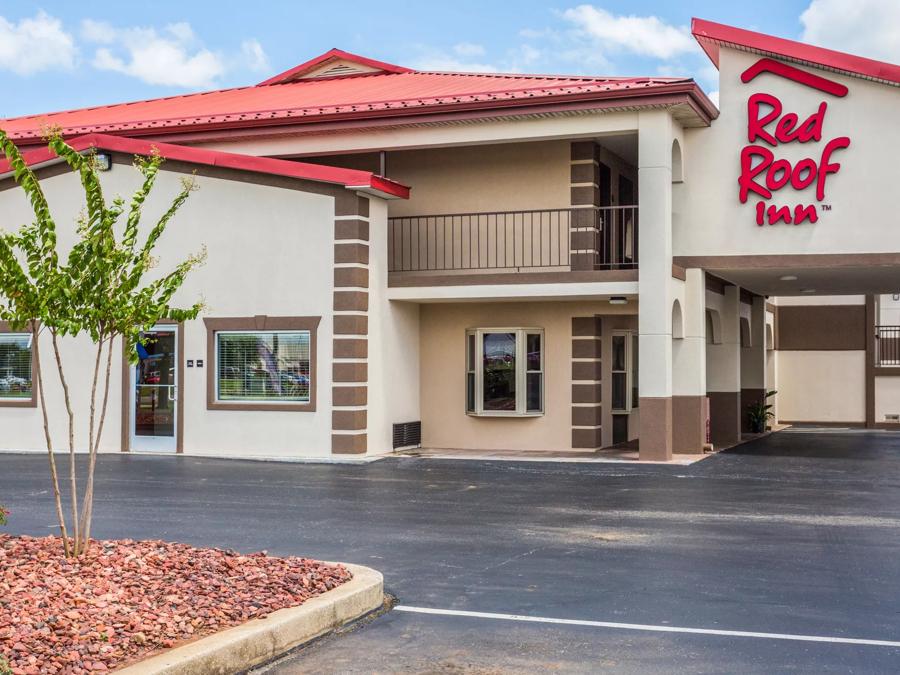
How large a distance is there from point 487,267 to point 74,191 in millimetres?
7729

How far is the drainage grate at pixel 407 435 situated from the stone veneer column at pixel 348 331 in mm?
1546

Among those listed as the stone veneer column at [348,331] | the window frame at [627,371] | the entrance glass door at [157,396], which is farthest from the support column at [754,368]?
the entrance glass door at [157,396]

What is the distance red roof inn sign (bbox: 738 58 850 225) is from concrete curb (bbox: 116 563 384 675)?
45.1ft

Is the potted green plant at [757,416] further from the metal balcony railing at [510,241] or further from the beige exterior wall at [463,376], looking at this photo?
the beige exterior wall at [463,376]

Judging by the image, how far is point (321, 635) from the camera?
289 inches

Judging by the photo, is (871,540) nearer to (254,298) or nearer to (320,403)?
(320,403)

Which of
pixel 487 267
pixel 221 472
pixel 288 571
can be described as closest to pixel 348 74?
pixel 487 267

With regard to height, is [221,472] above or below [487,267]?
below

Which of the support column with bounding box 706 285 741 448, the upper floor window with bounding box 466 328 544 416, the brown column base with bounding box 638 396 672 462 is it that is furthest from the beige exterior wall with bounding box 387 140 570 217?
the support column with bounding box 706 285 741 448

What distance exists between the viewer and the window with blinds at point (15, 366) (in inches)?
850

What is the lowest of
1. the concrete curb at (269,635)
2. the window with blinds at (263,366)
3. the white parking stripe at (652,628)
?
the white parking stripe at (652,628)

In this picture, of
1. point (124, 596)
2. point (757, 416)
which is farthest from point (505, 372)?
point (124, 596)

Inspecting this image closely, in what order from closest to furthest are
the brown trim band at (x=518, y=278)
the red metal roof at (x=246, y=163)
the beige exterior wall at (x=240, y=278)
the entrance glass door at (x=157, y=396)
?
1. the red metal roof at (x=246, y=163)
2. the brown trim band at (x=518, y=278)
3. the beige exterior wall at (x=240, y=278)
4. the entrance glass door at (x=157, y=396)

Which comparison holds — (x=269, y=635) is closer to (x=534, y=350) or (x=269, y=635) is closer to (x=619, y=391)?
(x=534, y=350)
